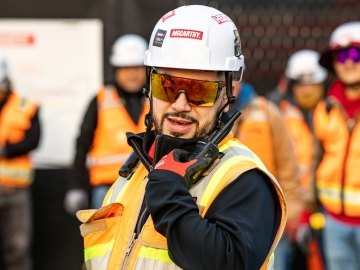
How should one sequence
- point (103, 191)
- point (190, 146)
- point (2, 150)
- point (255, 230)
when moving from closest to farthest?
1. point (255, 230)
2. point (190, 146)
3. point (103, 191)
4. point (2, 150)

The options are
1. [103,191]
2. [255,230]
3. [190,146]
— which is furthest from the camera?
[103,191]

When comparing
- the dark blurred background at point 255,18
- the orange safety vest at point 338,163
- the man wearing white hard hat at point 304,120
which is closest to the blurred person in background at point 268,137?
the orange safety vest at point 338,163

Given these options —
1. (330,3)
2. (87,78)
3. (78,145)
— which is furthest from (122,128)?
(330,3)

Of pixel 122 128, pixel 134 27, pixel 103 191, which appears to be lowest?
pixel 103 191

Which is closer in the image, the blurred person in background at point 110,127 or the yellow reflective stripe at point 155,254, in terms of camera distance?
the yellow reflective stripe at point 155,254

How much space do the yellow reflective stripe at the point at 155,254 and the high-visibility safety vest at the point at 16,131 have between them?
4553 mm

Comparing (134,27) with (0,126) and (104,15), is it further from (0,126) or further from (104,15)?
(0,126)

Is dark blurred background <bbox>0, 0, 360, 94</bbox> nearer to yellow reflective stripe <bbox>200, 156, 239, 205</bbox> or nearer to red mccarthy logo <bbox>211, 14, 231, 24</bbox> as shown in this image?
red mccarthy logo <bbox>211, 14, 231, 24</bbox>

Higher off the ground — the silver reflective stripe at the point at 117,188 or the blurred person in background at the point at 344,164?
the silver reflective stripe at the point at 117,188

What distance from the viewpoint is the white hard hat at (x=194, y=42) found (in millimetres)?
2695

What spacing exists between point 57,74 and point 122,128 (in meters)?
1.14

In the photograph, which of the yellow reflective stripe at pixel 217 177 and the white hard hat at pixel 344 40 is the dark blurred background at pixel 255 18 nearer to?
the white hard hat at pixel 344 40

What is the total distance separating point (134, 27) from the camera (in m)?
7.15

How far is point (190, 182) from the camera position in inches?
101
